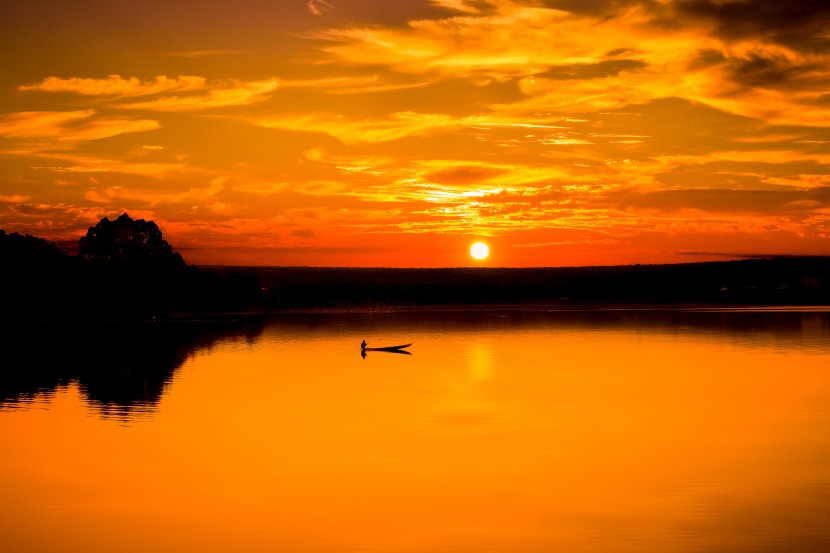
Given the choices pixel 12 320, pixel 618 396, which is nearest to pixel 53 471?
pixel 618 396

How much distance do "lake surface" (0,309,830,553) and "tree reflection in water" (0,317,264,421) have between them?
1.54 ft

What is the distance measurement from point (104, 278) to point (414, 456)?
115763mm

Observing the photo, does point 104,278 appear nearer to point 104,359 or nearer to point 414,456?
point 104,359

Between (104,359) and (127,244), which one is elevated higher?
(127,244)

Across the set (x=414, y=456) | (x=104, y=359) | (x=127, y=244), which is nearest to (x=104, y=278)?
(x=127, y=244)

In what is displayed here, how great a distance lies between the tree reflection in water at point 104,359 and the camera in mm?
53656

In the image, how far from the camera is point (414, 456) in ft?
116

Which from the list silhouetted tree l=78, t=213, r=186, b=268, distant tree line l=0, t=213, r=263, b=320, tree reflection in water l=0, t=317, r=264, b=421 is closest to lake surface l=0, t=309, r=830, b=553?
tree reflection in water l=0, t=317, r=264, b=421

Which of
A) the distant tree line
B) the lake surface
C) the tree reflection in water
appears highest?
the distant tree line

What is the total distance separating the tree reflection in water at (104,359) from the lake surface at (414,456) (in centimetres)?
47

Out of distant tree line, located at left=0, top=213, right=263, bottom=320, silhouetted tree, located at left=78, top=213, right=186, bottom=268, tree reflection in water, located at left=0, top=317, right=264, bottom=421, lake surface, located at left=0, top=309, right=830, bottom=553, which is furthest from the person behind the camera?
silhouetted tree, located at left=78, top=213, right=186, bottom=268

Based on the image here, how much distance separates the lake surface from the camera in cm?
2453

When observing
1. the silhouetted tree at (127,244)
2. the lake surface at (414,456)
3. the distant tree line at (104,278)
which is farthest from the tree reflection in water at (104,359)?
the silhouetted tree at (127,244)

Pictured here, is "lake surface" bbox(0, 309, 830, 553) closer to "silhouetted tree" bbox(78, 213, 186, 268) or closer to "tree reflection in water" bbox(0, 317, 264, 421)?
"tree reflection in water" bbox(0, 317, 264, 421)
